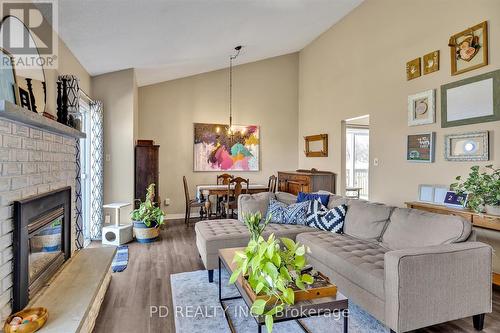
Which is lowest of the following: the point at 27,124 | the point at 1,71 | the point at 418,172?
the point at 418,172

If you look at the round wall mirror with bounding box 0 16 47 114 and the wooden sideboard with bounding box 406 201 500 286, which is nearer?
the round wall mirror with bounding box 0 16 47 114

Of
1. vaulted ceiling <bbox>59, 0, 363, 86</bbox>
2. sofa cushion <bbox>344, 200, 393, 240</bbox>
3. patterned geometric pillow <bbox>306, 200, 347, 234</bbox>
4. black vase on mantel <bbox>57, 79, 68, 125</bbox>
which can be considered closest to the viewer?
black vase on mantel <bbox>57, 79, 68, 125</bbox>

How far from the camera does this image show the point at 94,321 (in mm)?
2205

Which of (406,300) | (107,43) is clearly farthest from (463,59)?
(107,43)

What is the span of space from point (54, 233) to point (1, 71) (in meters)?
1.36

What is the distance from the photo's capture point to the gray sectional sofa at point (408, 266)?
1.92 meters

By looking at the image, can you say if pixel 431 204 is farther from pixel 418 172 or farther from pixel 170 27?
pixel 170 27

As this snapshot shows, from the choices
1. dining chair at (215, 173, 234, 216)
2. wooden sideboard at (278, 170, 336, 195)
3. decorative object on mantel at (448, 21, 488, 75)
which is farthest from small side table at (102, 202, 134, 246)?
decorative object on mantel at (448, 21, 488, 75)

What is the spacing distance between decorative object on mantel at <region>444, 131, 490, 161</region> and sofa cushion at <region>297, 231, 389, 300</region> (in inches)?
61.4

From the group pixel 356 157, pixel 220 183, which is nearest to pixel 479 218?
pixel 220 183

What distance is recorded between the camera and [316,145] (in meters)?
6.41

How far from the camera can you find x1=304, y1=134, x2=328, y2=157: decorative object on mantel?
6.05 m

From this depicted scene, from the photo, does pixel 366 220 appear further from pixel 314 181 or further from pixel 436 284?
pixel 314 181

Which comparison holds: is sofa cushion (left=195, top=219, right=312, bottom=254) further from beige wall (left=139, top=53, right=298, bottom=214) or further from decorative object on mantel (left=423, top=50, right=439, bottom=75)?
beige wall (left=139, top=53, right=298, bottom=214)
